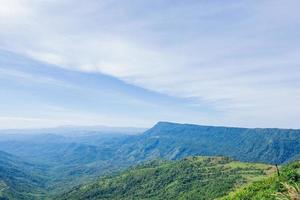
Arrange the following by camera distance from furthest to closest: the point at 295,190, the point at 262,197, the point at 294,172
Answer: the point at 294,172
the point at 262,197
the point at 295,190

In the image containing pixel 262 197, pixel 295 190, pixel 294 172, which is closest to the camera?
pixel 295 190

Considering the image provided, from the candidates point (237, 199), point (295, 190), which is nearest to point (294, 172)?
point (237, 199)

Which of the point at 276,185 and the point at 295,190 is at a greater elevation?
the point at 295,190

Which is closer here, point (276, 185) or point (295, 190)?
point (295, 190)

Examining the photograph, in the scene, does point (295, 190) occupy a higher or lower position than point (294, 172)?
higher

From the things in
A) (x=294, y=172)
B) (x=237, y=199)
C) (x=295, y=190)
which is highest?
(x=295, y=190)

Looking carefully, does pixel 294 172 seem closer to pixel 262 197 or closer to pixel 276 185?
pixel 276 185

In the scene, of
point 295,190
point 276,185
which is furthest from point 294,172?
point 295,190

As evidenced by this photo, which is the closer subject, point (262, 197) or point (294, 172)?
point (262, 197)

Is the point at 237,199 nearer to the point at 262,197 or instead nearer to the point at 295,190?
the point at 262,197
